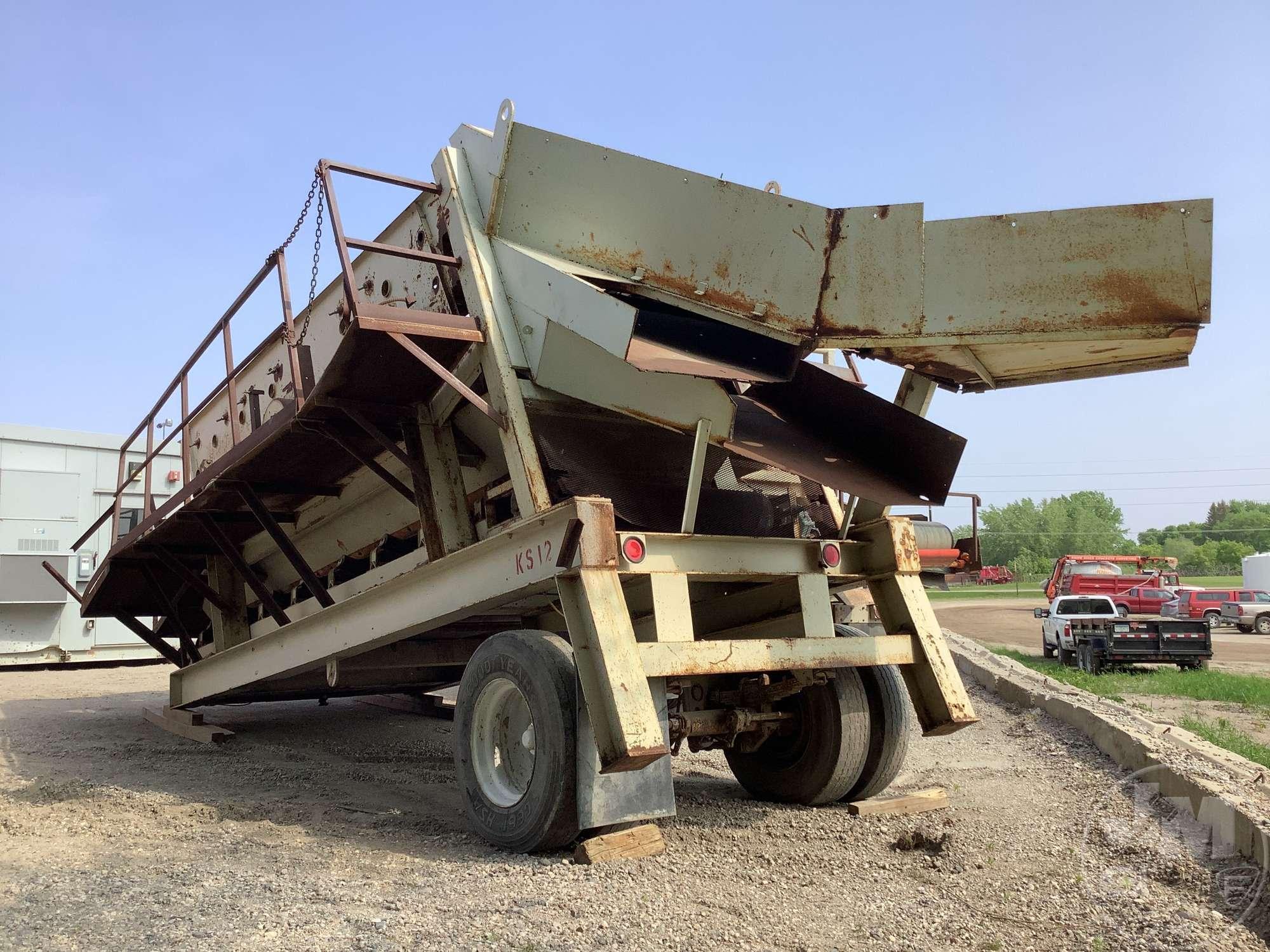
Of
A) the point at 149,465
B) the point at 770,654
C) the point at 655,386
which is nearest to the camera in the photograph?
the point at 770,654

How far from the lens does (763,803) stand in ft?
19.1

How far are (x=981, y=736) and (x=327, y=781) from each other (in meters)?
5.16

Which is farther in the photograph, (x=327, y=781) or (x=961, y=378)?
(x=327, y=781)

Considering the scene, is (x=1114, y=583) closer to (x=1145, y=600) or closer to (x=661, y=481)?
(x=1145, y=600)

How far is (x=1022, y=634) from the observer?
27.6m

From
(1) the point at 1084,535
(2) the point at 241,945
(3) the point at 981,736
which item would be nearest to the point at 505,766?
(2) the point at 241,945

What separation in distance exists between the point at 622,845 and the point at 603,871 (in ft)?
0.75

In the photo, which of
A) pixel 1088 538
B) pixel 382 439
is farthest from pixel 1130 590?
pixel 1088 538

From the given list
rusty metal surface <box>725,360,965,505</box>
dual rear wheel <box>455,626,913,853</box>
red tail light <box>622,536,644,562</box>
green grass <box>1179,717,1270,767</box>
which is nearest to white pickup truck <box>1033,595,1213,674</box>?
green grass <box>1179,717,1270,767</box>

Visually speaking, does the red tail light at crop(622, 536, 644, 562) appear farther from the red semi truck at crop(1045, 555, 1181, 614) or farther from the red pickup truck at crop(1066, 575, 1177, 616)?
the red pickup truck at crop(1066, 575, 1177, 616)

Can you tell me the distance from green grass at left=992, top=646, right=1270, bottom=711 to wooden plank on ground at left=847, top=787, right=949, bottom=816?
274 inches

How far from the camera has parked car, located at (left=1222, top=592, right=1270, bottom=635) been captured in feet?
93.7

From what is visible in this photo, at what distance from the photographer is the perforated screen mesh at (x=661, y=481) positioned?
5.04 meters

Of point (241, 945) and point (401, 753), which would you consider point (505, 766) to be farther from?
point (401, 753)
